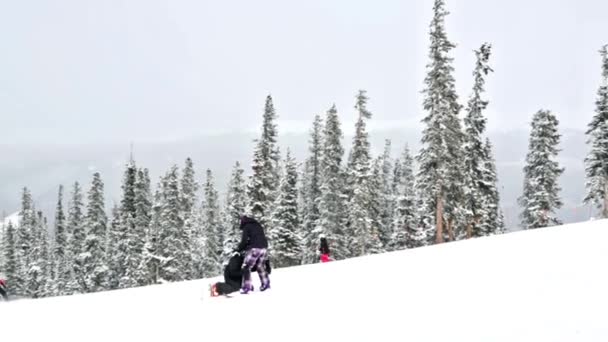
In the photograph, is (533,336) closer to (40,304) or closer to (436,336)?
(436,336)

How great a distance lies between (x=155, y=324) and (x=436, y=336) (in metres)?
5.58

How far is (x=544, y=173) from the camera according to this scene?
4822 cm

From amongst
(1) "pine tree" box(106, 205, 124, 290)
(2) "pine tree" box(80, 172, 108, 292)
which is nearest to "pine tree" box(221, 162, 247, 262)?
(1) "pine tree" box(106, 205, 124, 290)

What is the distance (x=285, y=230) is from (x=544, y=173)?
24532mm

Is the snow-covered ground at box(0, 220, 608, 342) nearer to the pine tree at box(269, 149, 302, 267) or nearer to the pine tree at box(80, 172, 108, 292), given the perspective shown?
the pine tree at box(269, 149, 302, 267)

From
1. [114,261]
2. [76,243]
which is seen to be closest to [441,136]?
[114,261]

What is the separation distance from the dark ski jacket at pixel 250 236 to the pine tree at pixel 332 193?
33.8 m

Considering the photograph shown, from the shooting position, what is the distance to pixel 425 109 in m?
37.4

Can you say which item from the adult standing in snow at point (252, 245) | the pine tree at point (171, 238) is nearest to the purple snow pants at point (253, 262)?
the adult standing in snow at point (252, 245)

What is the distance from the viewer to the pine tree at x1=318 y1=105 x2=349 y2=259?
4697cm

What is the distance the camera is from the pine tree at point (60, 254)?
63.8m

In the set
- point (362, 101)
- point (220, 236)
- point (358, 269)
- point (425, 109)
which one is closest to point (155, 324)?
point (358, 269)

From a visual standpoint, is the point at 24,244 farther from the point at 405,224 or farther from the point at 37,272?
the point at 405,224

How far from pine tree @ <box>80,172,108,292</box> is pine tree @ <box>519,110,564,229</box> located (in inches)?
1706
